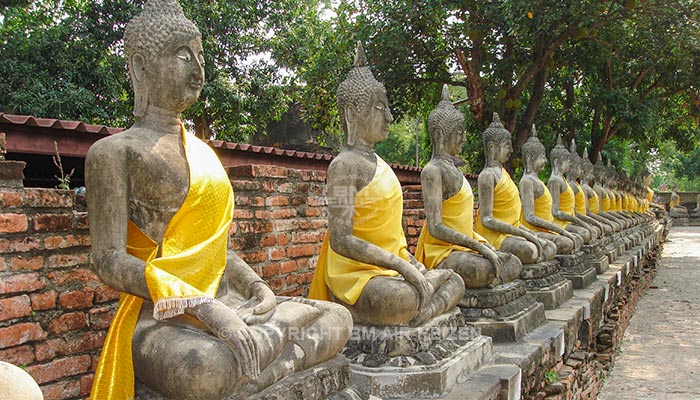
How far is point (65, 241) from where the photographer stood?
303 centimetres

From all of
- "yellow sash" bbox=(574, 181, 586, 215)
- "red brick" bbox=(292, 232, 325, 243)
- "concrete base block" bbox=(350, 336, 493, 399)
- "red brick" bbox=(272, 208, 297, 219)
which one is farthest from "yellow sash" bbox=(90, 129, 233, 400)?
"yellow sash" bbox=(574, 181, 586, 215)

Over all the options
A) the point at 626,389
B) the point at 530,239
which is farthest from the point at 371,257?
the point at 626,389

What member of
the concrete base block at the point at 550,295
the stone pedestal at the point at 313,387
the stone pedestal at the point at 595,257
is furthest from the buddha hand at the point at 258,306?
the stone pedestal at the point at 595,257

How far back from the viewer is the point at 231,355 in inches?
90.6

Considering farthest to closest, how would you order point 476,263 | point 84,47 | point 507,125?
point 507,125 → point 84,47 → point 476,263

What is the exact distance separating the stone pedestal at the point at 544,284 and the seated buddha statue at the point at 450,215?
1.38 meters

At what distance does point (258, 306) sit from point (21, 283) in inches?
44.6

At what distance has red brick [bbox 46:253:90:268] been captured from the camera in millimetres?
2969

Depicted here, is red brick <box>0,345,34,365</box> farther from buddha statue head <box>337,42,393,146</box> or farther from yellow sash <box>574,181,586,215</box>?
yellow sash <box>574,181,586,215</box>

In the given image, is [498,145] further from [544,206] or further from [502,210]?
[544,206]

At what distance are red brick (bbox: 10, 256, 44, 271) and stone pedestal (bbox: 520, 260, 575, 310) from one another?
443 centimetres

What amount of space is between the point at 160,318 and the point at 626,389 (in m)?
6.00

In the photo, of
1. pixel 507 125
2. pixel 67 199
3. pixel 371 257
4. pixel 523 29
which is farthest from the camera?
pixel 507 125

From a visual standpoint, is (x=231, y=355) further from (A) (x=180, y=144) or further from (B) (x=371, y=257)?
(B) (x=371, y=257)
